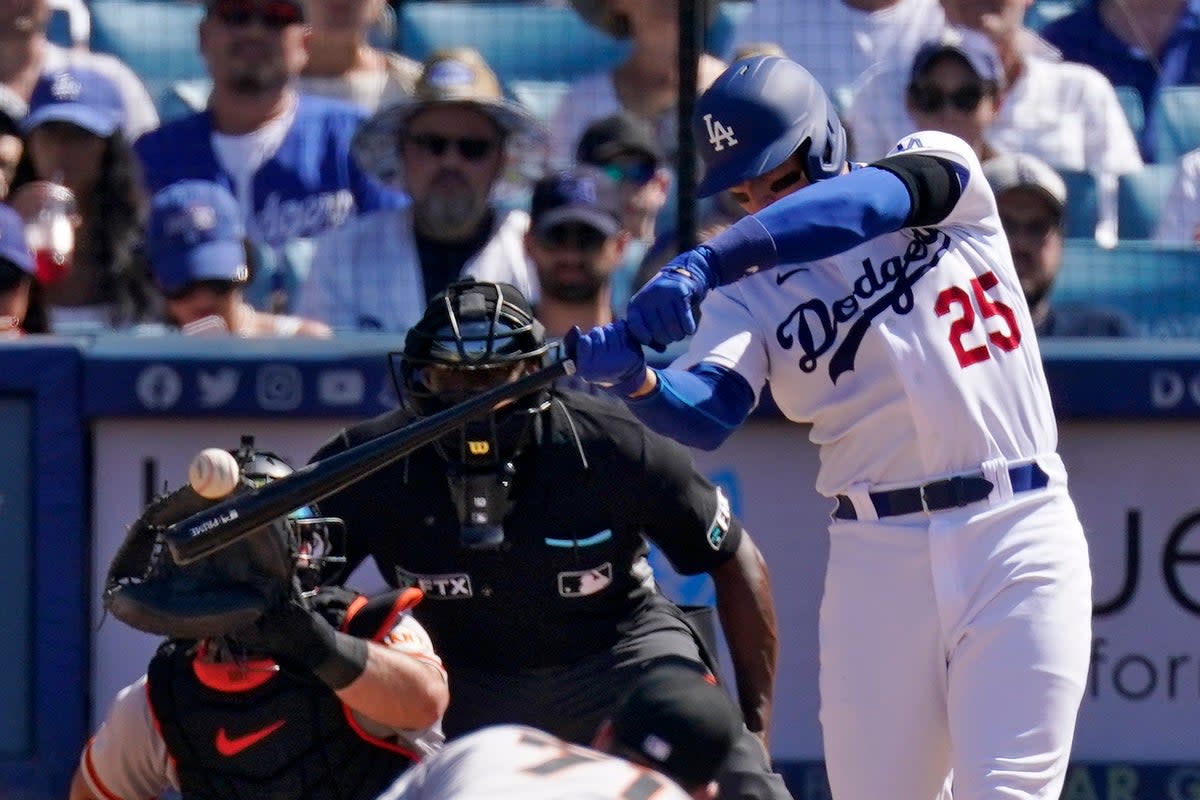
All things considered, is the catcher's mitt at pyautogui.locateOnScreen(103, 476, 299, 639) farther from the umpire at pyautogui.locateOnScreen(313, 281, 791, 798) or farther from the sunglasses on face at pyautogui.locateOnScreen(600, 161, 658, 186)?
the sunglasses on face at pyautogui.locateOnScreen(600, 161, 658, 186)

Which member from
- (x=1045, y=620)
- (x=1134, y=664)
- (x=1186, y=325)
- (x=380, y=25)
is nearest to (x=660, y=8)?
(x=380, y=25)

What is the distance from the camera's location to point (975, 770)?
3434 millimetres

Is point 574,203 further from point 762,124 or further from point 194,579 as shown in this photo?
point 194,579

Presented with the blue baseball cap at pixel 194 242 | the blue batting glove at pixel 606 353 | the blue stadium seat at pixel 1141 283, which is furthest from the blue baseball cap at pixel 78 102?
the blue batting glove at pixel 606 353

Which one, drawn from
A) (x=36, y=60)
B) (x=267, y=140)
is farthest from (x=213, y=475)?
(x=36, y=60)

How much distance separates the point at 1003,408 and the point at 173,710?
144 cm

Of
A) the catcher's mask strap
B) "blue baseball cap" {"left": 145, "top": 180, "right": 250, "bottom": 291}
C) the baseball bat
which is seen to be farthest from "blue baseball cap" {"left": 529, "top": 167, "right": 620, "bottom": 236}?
the catcher's mask strap

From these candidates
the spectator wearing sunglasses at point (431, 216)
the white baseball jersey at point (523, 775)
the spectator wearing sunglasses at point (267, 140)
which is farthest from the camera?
the spectator wearing sunglasses at point (267, 140)

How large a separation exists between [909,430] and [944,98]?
2678 mm

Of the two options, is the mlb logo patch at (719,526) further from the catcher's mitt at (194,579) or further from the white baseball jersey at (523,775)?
the white baseball jersey at (523,775)

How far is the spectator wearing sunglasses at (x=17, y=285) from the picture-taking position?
5.46 meters

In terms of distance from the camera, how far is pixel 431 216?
5.87m

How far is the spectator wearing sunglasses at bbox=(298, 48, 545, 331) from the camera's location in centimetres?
577

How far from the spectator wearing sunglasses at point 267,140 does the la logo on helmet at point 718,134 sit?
2694mm
